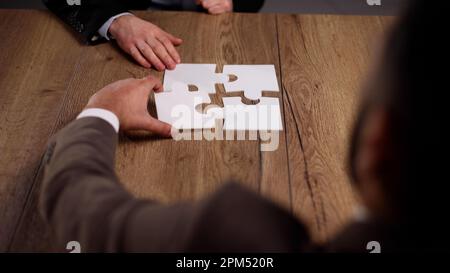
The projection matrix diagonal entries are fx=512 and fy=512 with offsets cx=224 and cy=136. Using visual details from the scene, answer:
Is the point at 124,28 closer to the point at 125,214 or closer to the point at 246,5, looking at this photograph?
the point at 246,5

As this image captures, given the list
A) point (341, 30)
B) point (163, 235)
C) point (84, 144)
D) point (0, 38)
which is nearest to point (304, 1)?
point (341, 30)

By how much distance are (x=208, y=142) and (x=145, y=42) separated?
Answer: 52 centimetres

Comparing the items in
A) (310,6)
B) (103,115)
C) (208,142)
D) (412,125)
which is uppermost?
(412,125)

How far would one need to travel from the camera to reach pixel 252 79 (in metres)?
1.52

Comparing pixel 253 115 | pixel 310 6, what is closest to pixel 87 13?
pixel 253 115

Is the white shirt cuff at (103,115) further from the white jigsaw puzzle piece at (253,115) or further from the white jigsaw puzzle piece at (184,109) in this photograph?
the white jigsaw puzzle piece at (253,115)

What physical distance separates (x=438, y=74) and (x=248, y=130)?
80 cm

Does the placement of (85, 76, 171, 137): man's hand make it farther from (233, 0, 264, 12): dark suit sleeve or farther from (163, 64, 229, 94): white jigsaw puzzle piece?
(233, 0, 264, 12): dark suit sleeve

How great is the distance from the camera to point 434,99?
1.84 feet

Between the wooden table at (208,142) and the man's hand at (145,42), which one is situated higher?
the man's hand at (145,42)

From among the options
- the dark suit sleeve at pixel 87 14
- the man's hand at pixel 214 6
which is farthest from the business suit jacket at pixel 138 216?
the man's hand at pixel 214 6

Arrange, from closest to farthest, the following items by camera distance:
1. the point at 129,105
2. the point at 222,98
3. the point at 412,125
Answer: the point at 412,125
the point at 129,105
the point at 222,98

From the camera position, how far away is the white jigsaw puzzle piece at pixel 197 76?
1.49 meters

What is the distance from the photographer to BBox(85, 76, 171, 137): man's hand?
1271 millimetres
